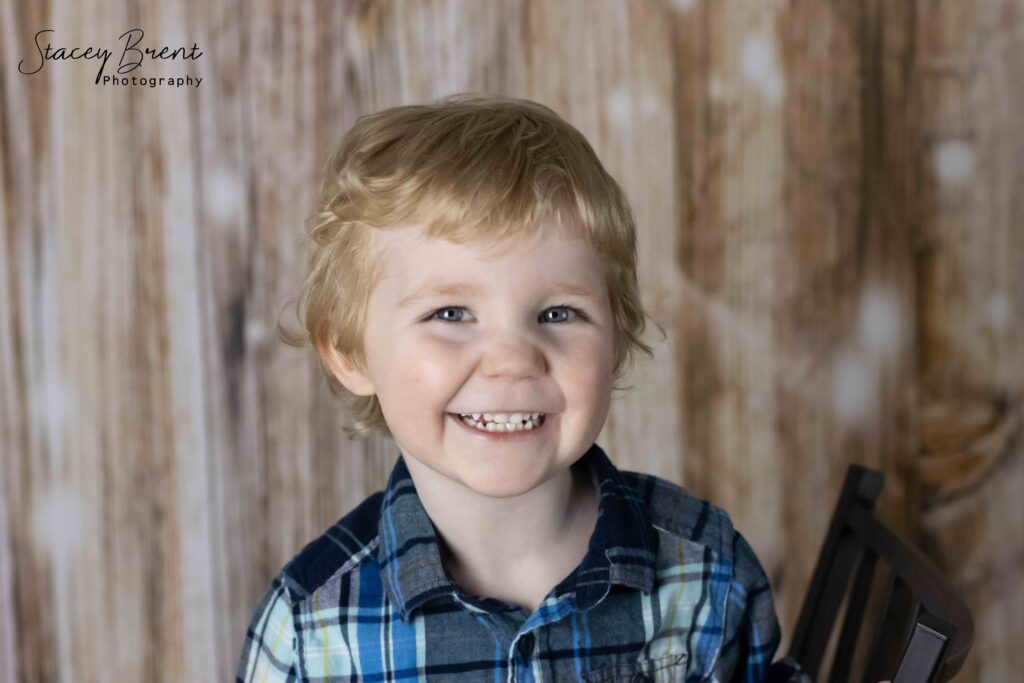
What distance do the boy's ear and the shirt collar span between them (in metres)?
0.08

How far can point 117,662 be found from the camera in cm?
136

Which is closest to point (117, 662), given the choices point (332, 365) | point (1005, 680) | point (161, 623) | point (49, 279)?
point (161, 623)

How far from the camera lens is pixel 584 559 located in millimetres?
952

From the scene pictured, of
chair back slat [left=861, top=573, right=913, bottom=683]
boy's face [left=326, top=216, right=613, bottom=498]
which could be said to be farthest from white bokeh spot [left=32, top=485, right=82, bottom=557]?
chair back slat [left=861, top=573, right=913, bottom=683]

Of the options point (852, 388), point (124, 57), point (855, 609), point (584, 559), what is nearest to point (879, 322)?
point (852, 388)

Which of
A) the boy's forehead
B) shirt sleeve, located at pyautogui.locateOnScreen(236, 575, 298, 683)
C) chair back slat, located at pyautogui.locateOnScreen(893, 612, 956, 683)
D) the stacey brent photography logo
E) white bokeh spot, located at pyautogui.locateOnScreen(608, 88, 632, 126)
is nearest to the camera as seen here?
chair back slat, located at pyautogui.locateOnScreen(893, 612, 956, 683)

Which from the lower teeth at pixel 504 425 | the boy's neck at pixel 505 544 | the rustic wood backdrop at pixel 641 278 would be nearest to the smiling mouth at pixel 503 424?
the lower teeth at pixel 504 425

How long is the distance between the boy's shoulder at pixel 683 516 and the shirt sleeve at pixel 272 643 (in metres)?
0.32

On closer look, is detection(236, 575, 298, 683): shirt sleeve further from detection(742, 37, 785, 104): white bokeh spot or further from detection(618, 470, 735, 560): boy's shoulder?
detection(742, 37, 785, 104): white bokeh spot

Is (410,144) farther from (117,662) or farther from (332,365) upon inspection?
(117,662)

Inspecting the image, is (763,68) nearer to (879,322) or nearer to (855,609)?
(879,322)

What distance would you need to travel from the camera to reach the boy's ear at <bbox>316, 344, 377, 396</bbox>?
0.98 m

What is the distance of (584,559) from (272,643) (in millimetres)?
264

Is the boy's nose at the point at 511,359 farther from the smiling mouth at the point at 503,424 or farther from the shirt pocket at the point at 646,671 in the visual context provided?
the shirt pocket at the point at 646,671
